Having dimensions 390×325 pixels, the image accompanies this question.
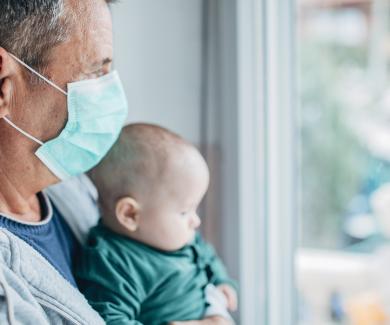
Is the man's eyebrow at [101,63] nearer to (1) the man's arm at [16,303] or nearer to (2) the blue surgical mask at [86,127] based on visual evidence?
(2) the blue surgical mask at [86,127]

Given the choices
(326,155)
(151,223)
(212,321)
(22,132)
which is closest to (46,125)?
(22,132)

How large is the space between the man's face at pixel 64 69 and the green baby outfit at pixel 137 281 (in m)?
0.22

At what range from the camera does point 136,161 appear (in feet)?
3.29

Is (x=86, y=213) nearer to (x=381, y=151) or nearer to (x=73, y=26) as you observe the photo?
(x=73, y=26)

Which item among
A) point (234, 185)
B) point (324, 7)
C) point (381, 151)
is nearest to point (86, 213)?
point (234, 185)

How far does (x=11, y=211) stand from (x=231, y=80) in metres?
0.53

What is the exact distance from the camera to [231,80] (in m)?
1.22

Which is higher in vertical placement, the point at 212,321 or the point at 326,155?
the point at 212,321

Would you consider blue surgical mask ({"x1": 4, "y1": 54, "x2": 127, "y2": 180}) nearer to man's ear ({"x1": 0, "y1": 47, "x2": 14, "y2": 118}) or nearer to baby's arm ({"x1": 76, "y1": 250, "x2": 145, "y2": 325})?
man's ear ({"x1": 0, "y1": 47, "x2": 14, "y2": 118})

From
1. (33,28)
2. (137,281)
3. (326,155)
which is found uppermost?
(33,28)

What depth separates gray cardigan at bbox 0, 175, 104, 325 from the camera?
0.72 metres

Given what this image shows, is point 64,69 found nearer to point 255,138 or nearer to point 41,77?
point 41,77

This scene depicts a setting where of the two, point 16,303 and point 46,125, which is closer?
point 16,303

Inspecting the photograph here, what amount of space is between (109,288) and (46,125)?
26cm
